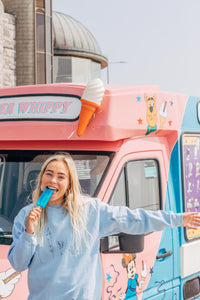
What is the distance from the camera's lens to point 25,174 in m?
4.35

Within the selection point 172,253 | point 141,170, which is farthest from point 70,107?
point 172,253

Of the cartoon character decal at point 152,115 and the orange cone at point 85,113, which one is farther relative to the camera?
the cartoon character decal at point 152,115

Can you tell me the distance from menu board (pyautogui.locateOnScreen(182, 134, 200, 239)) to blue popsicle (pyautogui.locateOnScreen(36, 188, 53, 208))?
2167 mm

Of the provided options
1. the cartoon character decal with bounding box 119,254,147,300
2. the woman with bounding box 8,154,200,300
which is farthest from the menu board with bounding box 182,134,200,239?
the woman with bounding box 8,154,200,300

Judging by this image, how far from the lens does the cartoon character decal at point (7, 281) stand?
3.10 m

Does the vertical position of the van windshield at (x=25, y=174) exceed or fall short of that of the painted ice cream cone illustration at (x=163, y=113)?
it falls short

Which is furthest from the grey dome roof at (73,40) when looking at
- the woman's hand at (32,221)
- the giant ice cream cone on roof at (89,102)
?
the woman's hand at (32,221)

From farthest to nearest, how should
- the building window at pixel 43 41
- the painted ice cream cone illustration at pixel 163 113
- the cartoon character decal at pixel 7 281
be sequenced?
the building window at pixel 43 41
the painted ice cream cone illustration at pixel 163 113
the cartoon character decal at pixel 7 281

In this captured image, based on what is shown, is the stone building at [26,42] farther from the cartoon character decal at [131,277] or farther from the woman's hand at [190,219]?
the woman's hand at [190,219]

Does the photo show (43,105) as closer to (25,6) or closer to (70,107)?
(70,107)

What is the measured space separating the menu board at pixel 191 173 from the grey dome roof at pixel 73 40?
2408 cm

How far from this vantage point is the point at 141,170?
418 cm

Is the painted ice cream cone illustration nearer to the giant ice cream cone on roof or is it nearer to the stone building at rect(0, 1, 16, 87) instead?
the giant ice cream cone on roof

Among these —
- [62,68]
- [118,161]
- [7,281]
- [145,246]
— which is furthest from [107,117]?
[62,68]
